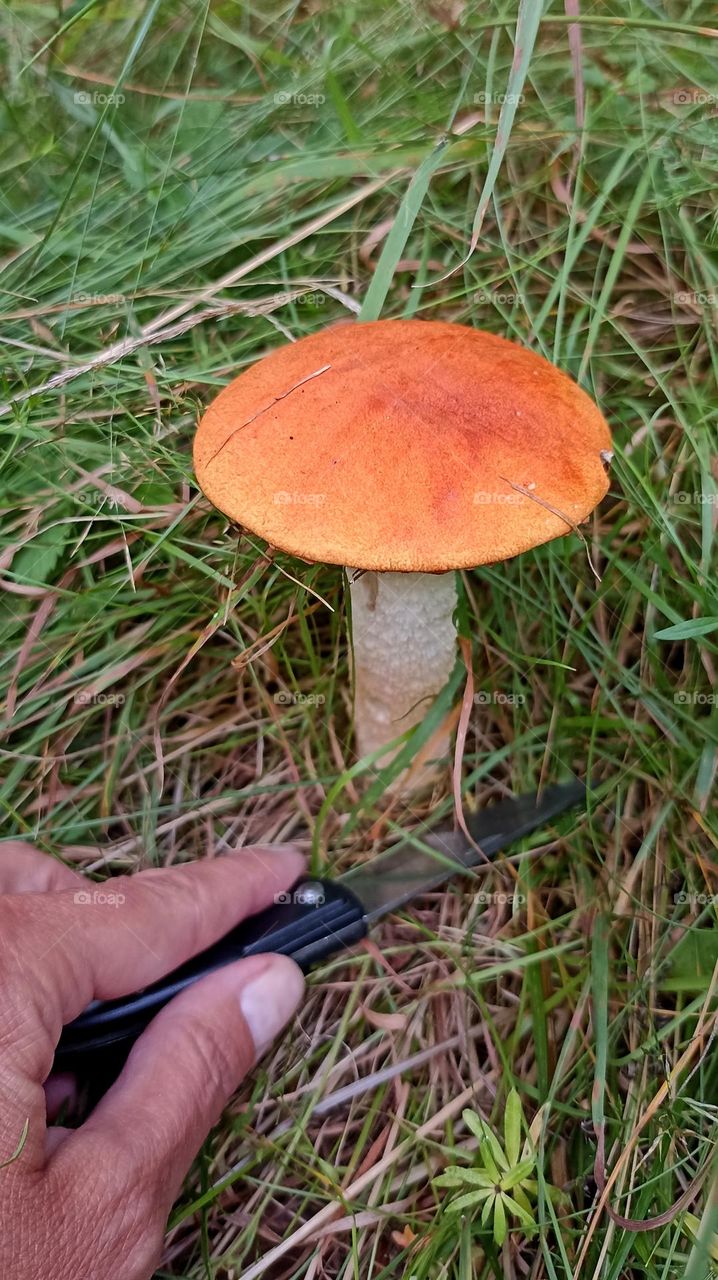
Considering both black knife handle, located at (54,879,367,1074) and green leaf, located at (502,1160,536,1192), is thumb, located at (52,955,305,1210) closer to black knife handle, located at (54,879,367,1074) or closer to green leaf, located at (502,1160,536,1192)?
black knife handle, located at (54,879,367,1074)

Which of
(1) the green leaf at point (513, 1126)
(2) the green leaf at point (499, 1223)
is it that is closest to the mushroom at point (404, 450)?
(1) the green leaf at point (513, 1126)

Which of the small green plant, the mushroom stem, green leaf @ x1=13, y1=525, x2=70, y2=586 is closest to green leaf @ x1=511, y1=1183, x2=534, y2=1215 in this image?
the small green plant

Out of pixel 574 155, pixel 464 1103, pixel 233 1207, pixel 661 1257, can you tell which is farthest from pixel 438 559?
pixel 574 155

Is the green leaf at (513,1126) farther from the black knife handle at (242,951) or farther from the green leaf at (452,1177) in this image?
the black knife handle at (242,951)

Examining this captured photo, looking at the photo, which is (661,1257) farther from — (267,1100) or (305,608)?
(305,608)

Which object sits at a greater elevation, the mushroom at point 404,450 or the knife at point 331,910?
the mushroom at point 404,450

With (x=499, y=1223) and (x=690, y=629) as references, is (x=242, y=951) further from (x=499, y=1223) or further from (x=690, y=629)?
(x=690, y=629)
